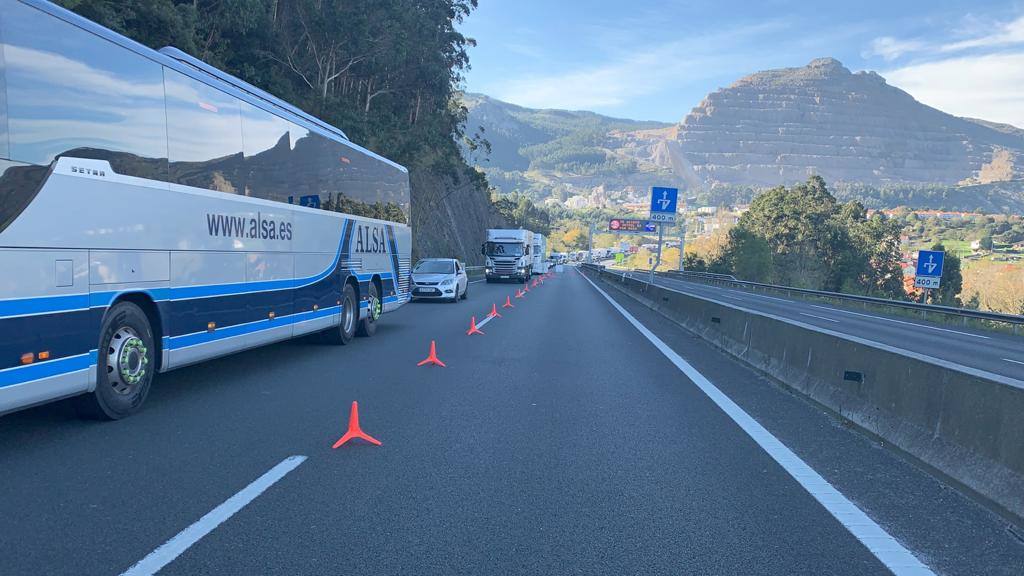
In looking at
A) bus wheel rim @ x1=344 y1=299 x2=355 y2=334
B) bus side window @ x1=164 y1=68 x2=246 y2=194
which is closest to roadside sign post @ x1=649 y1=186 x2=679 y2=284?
bus wheel rim @ x1=344 y1=299 x2=355 y2=334

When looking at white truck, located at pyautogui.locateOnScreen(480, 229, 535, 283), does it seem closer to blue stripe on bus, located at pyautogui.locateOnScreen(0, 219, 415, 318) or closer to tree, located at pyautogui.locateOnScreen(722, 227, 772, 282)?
blue stripe on bus, located at pyautogui.locateOnScreen(0, 219, 415, 318)

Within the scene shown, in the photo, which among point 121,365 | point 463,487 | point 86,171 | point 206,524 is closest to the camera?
point 206,524

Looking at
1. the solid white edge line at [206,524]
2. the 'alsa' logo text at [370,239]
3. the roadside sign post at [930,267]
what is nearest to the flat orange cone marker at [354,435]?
the solid white edge line at [206,524]

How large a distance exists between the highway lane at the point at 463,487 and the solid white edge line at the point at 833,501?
0.09 m

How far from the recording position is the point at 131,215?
7098mm

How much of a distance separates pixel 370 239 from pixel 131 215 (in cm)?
796

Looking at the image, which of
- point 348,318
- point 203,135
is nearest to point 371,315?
point 348,318

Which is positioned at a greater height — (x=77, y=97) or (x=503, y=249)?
(x=77, y=97)

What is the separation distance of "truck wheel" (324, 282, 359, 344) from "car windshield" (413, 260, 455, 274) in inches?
525

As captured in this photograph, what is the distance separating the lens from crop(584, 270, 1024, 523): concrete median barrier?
16.0 ft

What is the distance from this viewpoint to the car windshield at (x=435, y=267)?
27516 millimetres

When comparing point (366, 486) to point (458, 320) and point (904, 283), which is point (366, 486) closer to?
point (458, 320)

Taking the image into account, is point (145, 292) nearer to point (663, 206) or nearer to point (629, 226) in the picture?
point (663, 206)

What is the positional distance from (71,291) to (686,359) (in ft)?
31.1
